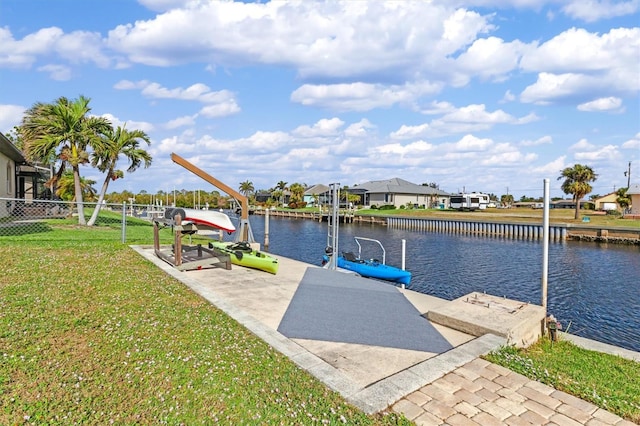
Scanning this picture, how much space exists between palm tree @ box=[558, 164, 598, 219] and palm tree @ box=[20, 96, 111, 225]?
168 ft

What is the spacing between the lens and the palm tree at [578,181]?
156 feet

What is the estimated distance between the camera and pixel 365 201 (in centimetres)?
8562

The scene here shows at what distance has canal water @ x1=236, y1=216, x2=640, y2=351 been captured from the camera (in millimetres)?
13273

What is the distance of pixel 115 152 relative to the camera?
21422 millimetres

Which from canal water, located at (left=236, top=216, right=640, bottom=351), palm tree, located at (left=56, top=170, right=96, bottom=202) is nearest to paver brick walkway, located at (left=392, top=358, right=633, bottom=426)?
canal water, located at (left=236, top=216, right=640, bottom=351)

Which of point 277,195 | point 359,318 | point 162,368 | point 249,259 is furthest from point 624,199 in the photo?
point 277,195

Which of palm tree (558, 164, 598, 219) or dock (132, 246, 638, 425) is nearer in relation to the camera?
dock (132, 246, 638, 425)

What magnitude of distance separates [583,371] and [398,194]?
77303mm

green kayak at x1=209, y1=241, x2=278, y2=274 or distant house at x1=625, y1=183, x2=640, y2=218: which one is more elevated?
distant house at x1=625, y1=183, x2=640, y2=218

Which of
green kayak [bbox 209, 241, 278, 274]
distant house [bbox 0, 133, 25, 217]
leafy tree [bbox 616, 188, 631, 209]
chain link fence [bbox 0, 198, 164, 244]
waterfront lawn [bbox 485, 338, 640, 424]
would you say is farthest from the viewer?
leafy tree [bbox 616, 188, 631, 209]

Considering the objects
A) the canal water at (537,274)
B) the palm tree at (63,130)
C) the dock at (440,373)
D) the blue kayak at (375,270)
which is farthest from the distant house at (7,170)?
the dock at (440,373)

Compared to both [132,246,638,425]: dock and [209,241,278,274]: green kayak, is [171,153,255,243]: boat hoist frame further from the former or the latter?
[132,246,638,425]: dock

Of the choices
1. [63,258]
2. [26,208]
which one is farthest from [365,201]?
[63,258]

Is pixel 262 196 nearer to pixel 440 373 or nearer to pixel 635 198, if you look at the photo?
pixel 635 198
